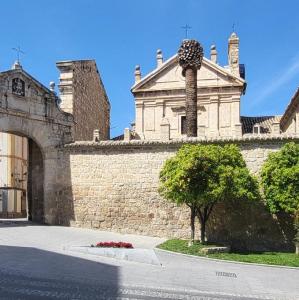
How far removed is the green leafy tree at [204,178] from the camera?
16328mm

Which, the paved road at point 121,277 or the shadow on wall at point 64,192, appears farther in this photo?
the shadow on wall at point 64,192

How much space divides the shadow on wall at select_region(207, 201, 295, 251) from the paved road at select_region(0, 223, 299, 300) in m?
4.13

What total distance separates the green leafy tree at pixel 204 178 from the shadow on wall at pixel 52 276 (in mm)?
5221

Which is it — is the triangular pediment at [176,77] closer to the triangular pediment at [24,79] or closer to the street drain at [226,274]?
the triangular pediment at [24,79]

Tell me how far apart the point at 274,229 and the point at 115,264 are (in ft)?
26.8

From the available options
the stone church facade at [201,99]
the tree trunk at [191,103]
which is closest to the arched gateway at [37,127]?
the tree trunk at [191,103]

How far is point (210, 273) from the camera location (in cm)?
1204

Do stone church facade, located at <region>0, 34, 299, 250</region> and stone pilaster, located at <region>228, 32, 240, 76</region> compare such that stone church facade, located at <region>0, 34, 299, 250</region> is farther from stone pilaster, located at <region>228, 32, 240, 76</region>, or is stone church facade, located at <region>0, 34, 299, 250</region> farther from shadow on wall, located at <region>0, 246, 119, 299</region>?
stone pilaster, located at <region>228, 32, 240, 76</region>

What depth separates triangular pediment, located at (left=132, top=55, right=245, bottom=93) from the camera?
3331cm

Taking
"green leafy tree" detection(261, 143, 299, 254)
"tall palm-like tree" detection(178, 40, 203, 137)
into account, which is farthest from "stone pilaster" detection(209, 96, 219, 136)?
"green leafy tree" detection(261, 143, 299, 254)

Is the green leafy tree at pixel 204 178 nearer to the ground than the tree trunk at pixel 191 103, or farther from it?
nearer to the ground

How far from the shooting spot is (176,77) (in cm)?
3422

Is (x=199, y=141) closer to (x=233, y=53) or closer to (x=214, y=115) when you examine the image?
(x=214, y=115)

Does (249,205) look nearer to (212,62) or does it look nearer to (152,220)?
(152,220)
